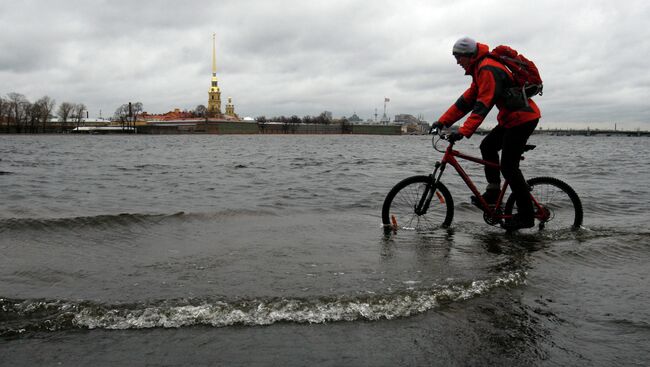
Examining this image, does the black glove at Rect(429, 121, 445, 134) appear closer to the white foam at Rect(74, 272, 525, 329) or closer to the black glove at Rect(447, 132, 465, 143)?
the black glove at Rect(447, 132, 465, 143)

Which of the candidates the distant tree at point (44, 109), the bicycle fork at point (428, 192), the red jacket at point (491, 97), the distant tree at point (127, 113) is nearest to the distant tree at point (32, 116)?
the distant tree at point (44, 109)

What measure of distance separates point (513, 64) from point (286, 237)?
340 centimetres

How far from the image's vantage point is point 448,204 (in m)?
6.71

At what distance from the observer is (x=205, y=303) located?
355cm

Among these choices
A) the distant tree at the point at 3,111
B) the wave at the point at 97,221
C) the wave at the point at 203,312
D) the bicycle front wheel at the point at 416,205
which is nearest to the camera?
the wave at the point at 203,312

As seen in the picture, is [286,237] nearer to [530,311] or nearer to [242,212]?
[242,212]

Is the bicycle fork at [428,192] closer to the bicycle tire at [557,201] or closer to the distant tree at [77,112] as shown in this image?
the bicycle tire at [557,201]

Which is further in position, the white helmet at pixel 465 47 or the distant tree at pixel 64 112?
the distant tree at pixel 64 112

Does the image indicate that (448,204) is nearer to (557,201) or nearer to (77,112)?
(557,201)

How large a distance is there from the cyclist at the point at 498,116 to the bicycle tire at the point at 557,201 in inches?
15.7

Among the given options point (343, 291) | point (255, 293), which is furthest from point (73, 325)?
point (343, 291)

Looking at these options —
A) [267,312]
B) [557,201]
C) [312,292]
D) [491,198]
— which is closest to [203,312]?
[267,312]

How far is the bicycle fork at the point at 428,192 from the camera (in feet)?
21.6

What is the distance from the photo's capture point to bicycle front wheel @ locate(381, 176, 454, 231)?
662 centimetres
